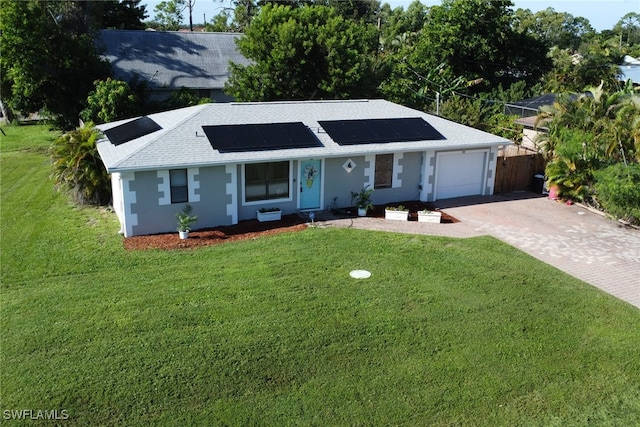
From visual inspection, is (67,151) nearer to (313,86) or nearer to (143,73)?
(313,86)

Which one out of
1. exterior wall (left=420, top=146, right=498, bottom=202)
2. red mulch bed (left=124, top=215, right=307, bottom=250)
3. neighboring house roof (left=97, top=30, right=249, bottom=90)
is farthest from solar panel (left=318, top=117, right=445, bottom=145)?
neighboring house roof (left=97, top=30, right=249, bottom=90)

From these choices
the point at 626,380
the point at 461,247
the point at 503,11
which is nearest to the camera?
the point at 626,380

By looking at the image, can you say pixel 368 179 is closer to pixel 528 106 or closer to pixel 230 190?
pixel 230 190

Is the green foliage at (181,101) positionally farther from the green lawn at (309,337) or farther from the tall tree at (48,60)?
the green lawn at (309,337)

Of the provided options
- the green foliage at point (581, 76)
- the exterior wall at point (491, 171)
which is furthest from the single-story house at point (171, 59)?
the green foliage at point (581, 76)

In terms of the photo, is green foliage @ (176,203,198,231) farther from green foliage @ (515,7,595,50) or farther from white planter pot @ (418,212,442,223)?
green foliage @ (515,7,595,50)

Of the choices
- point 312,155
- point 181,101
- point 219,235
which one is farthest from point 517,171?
point 181,101

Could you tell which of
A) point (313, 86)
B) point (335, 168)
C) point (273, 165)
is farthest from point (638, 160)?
point (313, 86)
